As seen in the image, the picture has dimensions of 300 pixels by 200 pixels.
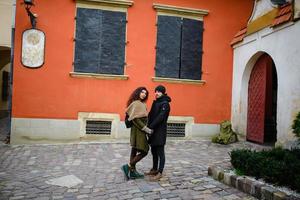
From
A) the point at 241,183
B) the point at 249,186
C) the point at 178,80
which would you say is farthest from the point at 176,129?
the point at 249,186

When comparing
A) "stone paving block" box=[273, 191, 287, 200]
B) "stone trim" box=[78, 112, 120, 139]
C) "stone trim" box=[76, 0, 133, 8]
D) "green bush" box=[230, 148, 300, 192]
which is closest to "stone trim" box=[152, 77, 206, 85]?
"stone trim" box=[78, 112, 120, 139]

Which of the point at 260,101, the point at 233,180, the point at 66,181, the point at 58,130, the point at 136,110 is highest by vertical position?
the point at 260,101

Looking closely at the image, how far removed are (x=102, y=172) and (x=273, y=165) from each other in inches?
125

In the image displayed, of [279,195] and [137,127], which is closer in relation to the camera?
[279,195]

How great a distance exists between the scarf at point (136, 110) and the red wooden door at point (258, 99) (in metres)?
4.95

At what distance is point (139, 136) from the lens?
17.4ft

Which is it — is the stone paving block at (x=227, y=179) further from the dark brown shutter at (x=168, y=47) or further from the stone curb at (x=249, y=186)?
the dark brown shutter at (x=168, y=47)

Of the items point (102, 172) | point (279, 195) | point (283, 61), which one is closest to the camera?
point (279, 195)

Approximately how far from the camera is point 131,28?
923cm

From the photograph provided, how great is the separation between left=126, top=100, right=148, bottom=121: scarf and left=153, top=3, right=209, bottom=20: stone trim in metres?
4.99

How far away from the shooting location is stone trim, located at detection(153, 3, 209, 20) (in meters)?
9.37

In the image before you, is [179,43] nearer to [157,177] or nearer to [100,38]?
[100,38]

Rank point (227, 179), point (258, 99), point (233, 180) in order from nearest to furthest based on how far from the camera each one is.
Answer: point (233, 180) < point (227, 179) < point (258, 99)

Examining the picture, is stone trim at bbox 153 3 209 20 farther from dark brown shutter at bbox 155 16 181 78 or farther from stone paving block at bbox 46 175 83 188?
stone paving block at bbox 46 175 83 188
